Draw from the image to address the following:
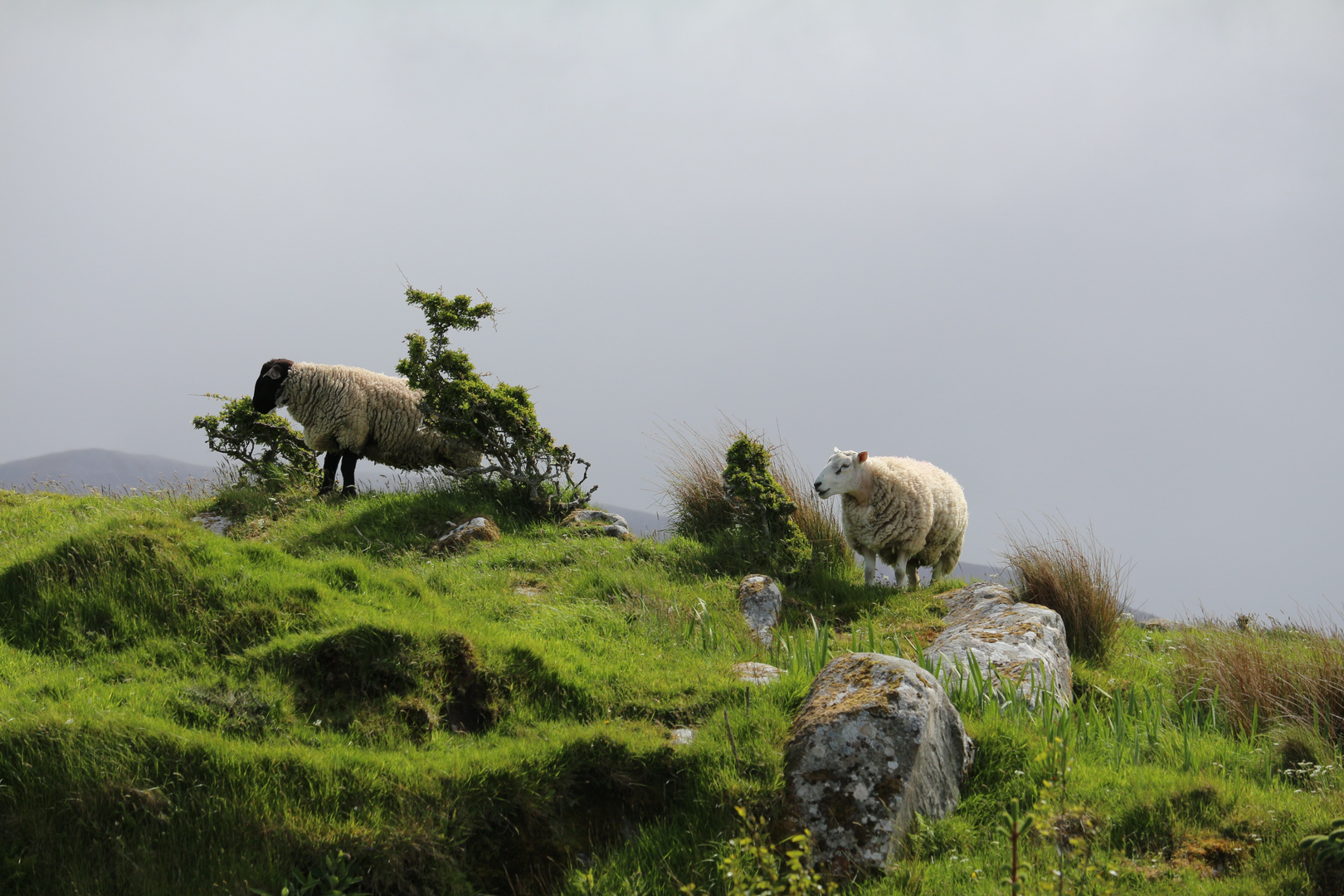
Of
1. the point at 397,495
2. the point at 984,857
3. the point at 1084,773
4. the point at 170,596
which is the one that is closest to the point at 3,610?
the point at 170,596

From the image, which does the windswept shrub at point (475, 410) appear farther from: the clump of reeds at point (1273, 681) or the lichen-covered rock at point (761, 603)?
the clump of reeds at point (1273, 681)

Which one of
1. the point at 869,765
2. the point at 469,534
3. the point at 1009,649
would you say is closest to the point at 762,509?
the point at 469,534

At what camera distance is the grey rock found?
1287cm

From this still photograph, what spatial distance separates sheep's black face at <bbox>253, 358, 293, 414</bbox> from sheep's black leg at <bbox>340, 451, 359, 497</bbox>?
150 cm

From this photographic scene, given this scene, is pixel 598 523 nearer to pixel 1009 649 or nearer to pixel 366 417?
pixel 366 417

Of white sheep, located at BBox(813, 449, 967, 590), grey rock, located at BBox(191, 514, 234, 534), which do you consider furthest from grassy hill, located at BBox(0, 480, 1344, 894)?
grey rock, located at BBox(191, 514, 234, 534)

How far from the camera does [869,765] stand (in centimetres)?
514

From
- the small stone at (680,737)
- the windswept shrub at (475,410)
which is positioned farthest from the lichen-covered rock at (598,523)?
the small stone at (680,737)

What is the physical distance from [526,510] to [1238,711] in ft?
31.3

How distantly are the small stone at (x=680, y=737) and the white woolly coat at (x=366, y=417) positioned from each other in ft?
30.1

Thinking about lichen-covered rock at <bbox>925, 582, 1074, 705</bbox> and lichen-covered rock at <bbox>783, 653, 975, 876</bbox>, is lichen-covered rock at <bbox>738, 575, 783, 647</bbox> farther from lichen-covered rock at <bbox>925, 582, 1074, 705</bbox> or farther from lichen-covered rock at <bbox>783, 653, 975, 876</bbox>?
lichen-covered rock at <bbox>783, 653, 975, 876</bbox>

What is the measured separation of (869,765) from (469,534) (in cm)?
779

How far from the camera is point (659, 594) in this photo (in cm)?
1012

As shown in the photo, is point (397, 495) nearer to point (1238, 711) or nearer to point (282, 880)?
point (282, 880)
